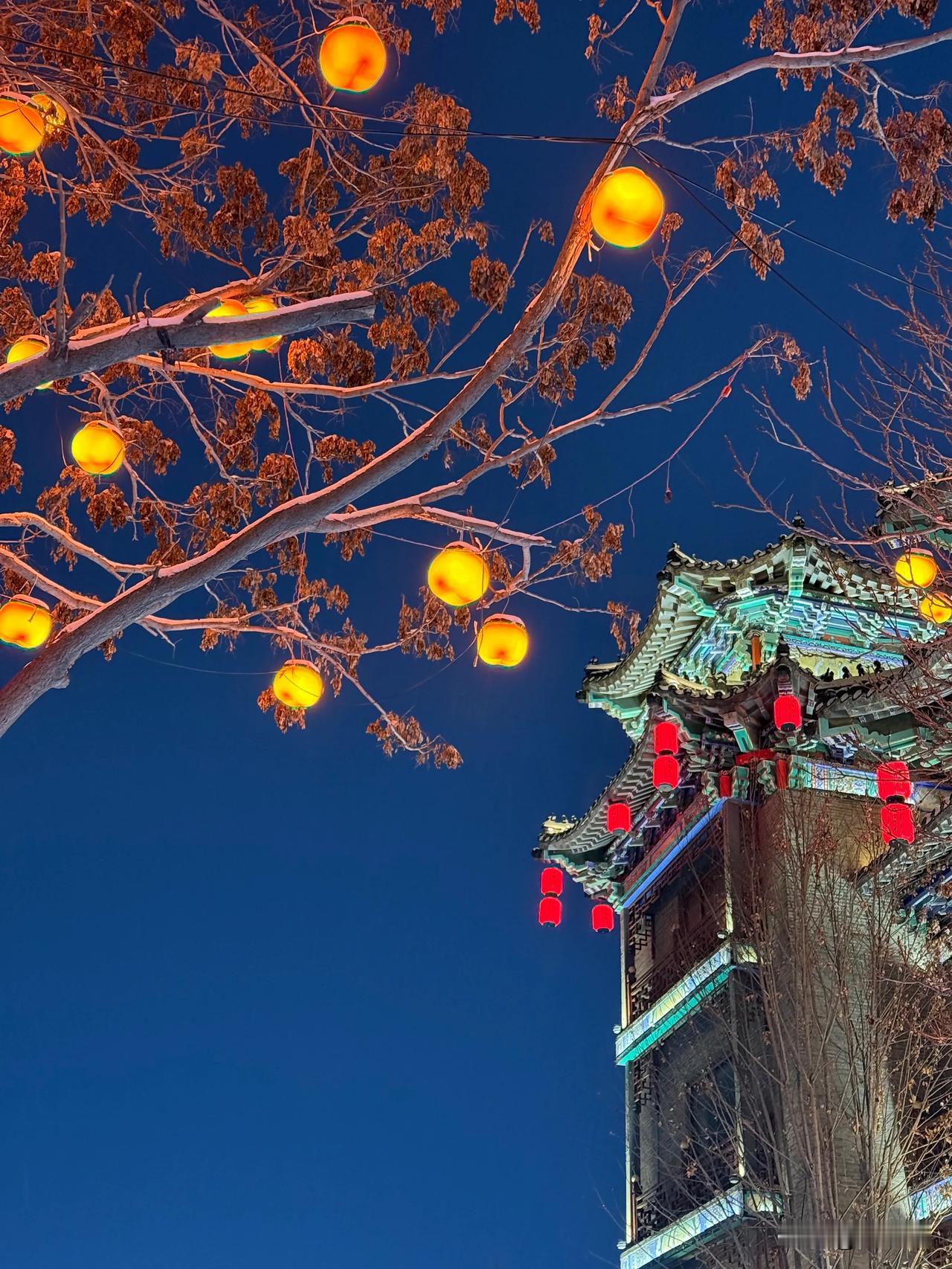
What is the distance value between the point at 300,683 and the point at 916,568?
2736mm

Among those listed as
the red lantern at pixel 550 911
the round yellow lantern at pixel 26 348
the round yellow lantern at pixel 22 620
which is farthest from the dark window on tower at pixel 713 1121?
the round yellow lantern at pixel 26 348

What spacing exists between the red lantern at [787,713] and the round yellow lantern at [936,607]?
282 inches

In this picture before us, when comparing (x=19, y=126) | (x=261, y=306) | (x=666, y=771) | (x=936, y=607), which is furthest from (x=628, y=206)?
(x=666, y=771)

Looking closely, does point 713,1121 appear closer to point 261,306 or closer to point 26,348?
point 261,306

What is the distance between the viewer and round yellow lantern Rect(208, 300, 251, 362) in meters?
4.42

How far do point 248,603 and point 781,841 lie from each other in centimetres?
611

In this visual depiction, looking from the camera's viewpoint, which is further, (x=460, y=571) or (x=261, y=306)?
(x=261, y=306)

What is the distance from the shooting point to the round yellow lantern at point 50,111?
4.81 m

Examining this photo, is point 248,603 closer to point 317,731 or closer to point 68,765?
point 68,765

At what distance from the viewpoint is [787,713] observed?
39.5ft

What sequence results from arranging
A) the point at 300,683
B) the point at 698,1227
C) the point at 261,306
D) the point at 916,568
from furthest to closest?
the point at 698,1227
the point at 300,683
the point at 916,568
the point at 261,306

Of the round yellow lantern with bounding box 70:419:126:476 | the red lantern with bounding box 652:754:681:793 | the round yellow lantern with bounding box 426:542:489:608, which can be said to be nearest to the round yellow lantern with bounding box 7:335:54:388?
the round yellow lantern with bounding box 70:419:126:476

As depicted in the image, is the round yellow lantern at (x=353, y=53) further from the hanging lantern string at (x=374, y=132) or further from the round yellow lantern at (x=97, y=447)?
the round yellow lantern at (x=97, y=447)

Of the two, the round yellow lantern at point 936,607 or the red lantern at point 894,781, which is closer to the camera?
the round yellow lantern at point 936,607
